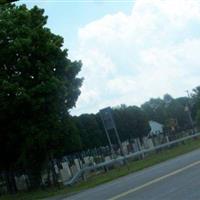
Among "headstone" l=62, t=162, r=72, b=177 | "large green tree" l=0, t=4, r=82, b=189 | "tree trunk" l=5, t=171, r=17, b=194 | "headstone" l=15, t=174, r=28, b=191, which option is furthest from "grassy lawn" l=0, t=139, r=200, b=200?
"headstone" l=15, t=174, r=28, b=191

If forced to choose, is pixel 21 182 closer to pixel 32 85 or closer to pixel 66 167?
pixel 66 167

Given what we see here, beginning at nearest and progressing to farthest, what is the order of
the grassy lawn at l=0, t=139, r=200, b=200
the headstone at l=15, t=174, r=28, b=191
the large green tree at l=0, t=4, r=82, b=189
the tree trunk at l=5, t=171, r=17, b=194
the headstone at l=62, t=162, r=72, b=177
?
the grassy lawn at l=0, t=139, r=200, b=200 < the large green tree at l=0, t=4, r=82, b=189 < the tree trunk at l=5, t=171, r=17, b=194 < the headstone at l=62, t=162, r=72, b=177 < the headstone at l=15, t=174, r=28, b=191

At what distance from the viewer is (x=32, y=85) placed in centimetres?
3216

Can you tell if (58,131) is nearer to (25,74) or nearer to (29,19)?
(25,74)

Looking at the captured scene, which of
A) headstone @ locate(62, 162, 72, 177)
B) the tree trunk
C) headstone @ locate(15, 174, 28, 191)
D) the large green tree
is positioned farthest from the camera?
headstone @ locate(15, 174, 28, 191)

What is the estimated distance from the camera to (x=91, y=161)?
41.9 meters

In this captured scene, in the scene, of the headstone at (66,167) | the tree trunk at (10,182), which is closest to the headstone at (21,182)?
the tree trunk at (10,182)

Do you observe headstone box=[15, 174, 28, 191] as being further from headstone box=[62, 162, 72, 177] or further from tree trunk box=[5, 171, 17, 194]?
headstone box=[62, 162, 72, 177]

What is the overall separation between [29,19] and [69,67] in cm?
336

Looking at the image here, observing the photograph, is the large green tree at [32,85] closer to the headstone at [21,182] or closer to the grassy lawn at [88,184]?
the grassy lawn at [88,184]

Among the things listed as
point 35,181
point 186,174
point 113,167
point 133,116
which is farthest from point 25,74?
point 133,116

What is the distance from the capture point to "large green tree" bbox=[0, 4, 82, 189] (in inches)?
1249

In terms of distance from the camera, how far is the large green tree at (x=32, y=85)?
3173 centimetres

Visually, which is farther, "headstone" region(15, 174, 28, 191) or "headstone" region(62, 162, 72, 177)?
"headstone" region(15, 174, 28, 191)
